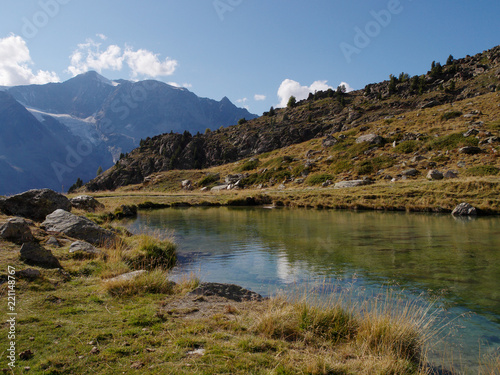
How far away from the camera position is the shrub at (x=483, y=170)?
43209 millimetres

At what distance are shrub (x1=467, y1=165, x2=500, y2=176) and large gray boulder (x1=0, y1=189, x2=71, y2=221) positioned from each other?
51980 millimetres

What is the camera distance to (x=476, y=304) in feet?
30.8

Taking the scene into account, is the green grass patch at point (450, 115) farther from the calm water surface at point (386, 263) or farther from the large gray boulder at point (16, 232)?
the large gray boulder at point (16, 232)

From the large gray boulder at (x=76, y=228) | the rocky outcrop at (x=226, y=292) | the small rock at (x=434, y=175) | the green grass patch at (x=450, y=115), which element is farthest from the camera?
the green grass patch at (x=450, y=115)

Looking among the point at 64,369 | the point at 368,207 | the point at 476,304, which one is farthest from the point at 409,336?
the point at 368,207

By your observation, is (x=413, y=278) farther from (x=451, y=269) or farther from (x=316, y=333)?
(x=316, y=333)

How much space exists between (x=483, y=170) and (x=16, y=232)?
54.3 m

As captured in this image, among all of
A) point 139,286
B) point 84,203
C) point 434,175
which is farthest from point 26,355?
point 434,175

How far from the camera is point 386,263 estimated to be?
1428cm

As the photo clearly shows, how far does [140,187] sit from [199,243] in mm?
84014

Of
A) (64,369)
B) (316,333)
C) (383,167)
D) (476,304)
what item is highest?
(383,167)

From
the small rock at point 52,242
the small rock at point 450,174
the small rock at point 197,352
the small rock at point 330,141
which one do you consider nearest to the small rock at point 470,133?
the small rock at point 450,174

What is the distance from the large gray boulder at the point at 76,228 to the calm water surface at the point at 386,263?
14.1 feet

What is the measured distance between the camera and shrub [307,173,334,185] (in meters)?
63.6
